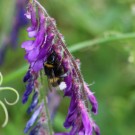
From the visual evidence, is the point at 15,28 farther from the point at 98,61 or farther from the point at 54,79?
the point at 54,79

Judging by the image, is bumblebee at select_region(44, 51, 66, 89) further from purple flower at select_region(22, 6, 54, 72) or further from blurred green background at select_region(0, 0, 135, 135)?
blurred green background at select_region(0, 0, 135, 135)

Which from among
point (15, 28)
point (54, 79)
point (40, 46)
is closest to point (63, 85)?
point (54, 79)

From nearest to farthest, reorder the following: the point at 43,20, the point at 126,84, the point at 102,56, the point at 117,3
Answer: the point at 43,20 < the point at 126,84 < the point at 102,56 < the point at 117,3

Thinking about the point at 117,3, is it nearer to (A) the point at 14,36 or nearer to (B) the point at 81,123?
(A) the point at 14,36

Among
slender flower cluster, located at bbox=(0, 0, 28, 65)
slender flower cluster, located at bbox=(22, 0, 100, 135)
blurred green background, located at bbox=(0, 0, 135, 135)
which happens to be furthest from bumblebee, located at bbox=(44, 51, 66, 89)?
slender flower cluster, located at bbox=(0, 0, 28, 65)

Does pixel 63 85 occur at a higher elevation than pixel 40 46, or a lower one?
lower

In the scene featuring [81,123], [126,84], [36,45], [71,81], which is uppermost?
[36,45]

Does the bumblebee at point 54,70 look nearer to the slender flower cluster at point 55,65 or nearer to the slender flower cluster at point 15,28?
the slender flower cluster at point 55,65

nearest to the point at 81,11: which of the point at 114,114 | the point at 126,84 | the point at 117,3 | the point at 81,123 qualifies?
the point at 117,3
